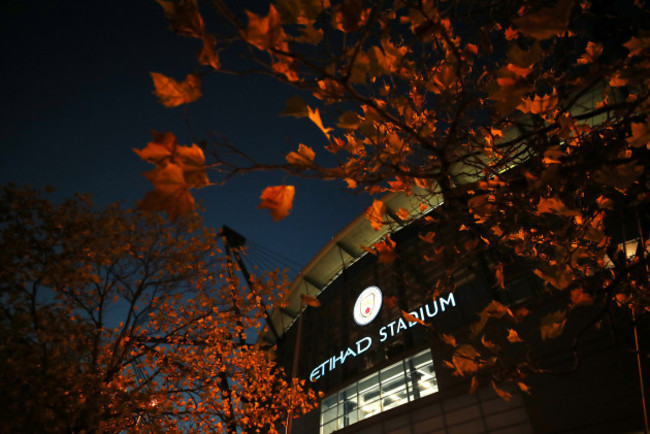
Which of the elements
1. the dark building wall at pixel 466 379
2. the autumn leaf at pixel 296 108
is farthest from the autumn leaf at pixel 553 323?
the autumn leaf at pixel 296 108

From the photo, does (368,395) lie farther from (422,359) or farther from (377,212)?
(377,212)

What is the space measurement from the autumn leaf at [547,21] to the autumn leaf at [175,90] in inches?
58.1

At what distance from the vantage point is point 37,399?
5281mm

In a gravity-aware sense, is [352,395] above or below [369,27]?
above

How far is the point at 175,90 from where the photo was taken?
1698mm

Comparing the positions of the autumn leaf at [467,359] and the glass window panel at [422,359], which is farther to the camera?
the glass window panel at [422,359]

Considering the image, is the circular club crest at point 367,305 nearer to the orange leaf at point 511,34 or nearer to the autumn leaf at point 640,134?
the orange leaf at point 511,34

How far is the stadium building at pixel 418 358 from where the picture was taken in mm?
8344

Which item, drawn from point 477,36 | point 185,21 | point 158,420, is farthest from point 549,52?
point 158,420

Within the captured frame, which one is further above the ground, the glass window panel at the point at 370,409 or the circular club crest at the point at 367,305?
the circular club crest at the point at 367,305

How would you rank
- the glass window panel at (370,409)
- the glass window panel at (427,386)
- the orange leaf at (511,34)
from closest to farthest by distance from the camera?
the orange leaf at (511,34) < the glass window panel at (427,386) < the glass window panel at (370,409)

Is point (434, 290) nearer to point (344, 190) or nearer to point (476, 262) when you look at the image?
point (344, 190)

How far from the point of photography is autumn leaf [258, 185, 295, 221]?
1.68m

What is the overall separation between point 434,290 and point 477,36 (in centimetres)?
237
